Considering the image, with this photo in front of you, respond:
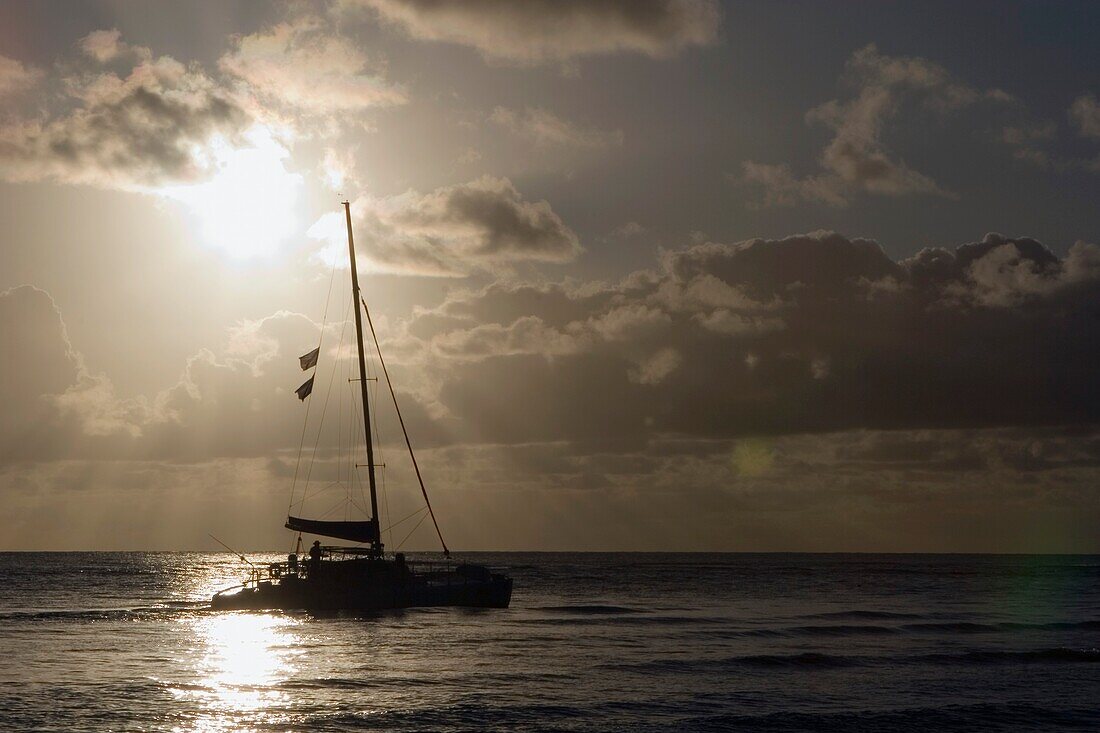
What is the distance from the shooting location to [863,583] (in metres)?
146

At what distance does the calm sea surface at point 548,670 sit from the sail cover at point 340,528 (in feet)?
17.6

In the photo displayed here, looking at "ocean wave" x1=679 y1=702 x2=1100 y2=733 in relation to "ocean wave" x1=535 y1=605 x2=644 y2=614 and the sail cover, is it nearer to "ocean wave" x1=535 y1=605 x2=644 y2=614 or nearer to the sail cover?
the sail cover

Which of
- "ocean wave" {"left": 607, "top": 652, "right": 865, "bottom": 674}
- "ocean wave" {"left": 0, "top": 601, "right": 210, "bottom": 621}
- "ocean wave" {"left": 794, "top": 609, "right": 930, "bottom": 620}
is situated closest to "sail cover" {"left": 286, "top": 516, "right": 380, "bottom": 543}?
"ocean wave" {"left": 0, "top": 601, "right": 210, "bottom": 621}

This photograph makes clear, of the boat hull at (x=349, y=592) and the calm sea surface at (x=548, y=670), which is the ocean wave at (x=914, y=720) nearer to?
the calm sea surface at (x=548, y=670)

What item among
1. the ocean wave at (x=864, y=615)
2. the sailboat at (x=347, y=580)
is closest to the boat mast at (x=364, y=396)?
the sailboat at (x=347, y=580)

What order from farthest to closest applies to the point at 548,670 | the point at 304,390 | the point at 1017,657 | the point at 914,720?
1. the point at 304,390
2. the point at 1017,657
3. the point at 548,670
4. the point at 914,720

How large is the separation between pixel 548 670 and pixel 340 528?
25826 mm

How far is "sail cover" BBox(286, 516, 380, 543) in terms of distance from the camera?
68.9 metres

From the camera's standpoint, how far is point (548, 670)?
153 feet

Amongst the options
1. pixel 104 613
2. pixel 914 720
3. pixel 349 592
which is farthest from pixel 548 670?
pixel 104 613

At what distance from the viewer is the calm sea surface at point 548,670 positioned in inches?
1407

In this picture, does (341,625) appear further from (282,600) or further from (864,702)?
(864,702)

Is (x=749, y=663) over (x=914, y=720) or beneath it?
beneath

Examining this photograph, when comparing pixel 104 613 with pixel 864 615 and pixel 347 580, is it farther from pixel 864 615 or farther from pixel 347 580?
pixel 864 615
